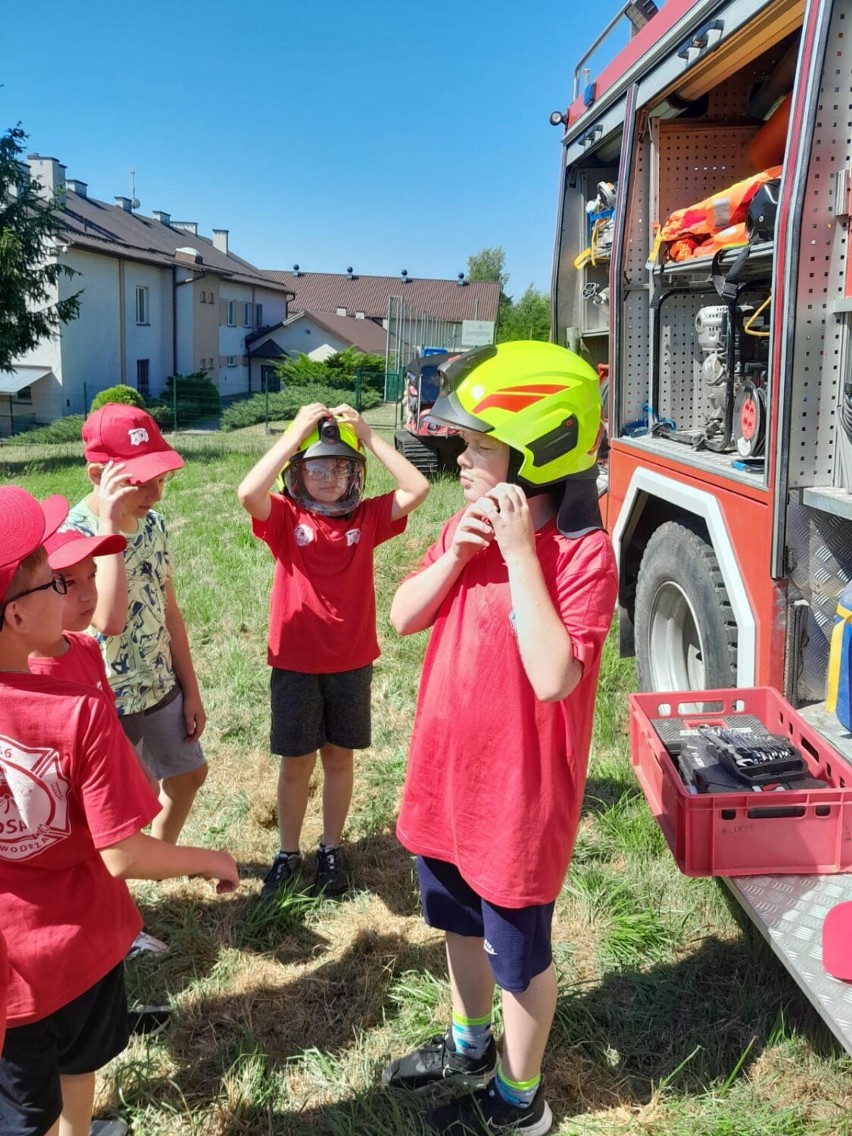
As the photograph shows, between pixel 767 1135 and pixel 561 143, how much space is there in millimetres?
4972

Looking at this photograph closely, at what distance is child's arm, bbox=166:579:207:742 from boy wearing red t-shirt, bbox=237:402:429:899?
0.25m

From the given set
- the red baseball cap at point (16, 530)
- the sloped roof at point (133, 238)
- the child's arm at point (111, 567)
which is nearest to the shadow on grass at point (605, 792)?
the child's arm at point (111, 567)

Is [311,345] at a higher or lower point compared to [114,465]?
higher

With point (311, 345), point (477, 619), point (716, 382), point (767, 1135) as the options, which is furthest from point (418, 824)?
point (311, 345)

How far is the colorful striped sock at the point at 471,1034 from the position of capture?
2312mm

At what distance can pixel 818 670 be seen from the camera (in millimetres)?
2932

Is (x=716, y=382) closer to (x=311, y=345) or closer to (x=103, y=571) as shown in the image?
(x=103, y=571)

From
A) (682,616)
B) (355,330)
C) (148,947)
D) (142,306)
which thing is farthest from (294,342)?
(148,947)

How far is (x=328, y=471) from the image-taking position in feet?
9.77

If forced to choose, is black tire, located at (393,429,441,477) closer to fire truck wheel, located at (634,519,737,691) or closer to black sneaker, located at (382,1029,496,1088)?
fire truck wheel, located at (634,519,737,691)

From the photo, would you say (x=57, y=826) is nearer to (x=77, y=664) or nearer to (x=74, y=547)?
(x=77, y=664)

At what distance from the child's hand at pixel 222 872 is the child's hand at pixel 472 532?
0.76m

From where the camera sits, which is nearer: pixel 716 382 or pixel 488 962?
pixel 488 962

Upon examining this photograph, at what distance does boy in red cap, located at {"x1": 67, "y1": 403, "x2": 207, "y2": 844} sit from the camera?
2602 mm
